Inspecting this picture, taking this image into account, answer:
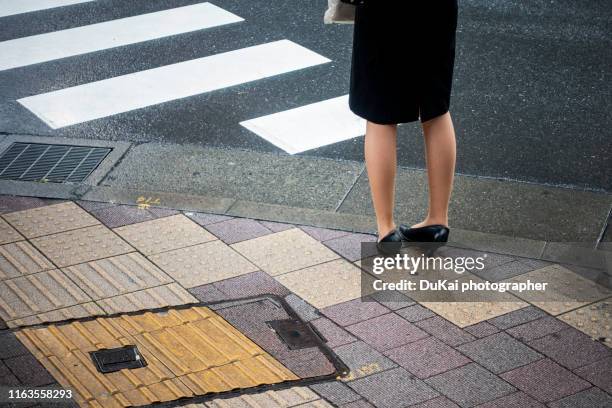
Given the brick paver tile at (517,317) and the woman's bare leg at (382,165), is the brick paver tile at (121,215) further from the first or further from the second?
the brick paver tile at (517,317)

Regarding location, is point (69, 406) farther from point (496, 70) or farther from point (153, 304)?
point (496, 70)

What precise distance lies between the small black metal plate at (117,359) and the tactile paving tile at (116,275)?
1.59ft

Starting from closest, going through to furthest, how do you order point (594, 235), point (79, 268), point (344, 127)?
point (79, 268), point (594, 235), point (344, 127)

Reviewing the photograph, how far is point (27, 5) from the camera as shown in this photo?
9430 mm

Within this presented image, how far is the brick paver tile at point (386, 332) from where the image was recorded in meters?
4.39

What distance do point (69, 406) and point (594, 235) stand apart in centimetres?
290

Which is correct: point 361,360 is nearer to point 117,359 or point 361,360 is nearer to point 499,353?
point 499,353

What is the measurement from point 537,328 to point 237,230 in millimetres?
1698

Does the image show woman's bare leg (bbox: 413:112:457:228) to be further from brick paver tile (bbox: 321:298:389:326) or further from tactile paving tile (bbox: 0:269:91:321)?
tactile paving tile (bbox: 0:269:91:321)

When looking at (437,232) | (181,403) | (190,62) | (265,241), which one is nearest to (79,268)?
(265,241)

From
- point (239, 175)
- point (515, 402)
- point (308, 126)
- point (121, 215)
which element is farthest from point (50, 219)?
point (515, 402)

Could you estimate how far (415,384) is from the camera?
4109 millimetres

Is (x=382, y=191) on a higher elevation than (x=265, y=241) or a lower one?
higher

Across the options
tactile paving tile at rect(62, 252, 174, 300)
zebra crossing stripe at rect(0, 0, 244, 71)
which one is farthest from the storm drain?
zebra crossing stripe at rect(0, 0, 244, 71)
